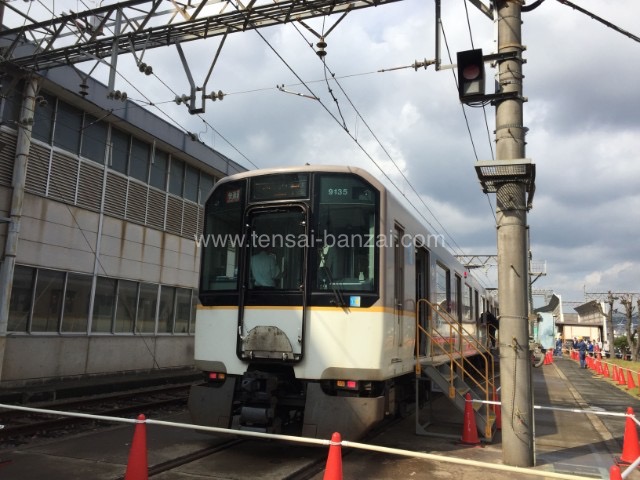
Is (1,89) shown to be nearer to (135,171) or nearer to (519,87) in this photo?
(135,171)

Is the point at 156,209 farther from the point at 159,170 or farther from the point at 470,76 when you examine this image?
the point at 470,76

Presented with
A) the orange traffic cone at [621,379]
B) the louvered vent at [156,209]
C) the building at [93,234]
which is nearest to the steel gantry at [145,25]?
the building at [93,234]

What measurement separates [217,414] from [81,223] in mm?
10020

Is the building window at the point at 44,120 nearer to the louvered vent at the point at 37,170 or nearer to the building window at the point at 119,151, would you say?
the louvered vent at the point at 37,170

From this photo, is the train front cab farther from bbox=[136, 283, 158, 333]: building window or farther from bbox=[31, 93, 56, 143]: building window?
bbox=[136, 283, 158, 333]: building window

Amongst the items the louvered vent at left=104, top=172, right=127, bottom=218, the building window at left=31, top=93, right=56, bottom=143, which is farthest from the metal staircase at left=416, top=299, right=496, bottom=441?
the building window at left=31, top=93, right=56, bottom=143

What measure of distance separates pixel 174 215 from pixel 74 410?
383 inches

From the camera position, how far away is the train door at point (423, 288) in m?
8.93

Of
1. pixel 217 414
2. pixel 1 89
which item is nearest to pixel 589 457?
pixel 217 414

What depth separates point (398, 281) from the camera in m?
7.08

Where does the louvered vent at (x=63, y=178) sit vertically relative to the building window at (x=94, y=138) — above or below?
below

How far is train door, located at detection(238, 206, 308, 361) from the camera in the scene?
6.48 m

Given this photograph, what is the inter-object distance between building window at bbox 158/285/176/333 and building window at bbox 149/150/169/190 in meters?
3.63

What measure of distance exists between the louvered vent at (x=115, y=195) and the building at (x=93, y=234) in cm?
4
